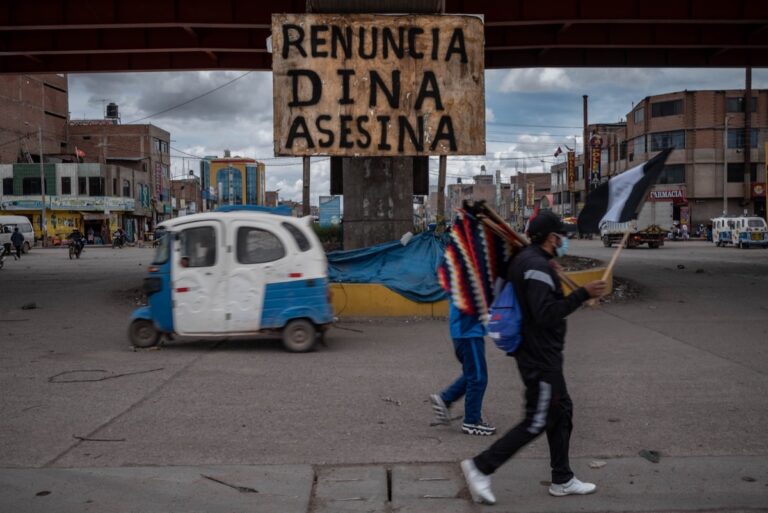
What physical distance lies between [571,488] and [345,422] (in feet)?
8.18

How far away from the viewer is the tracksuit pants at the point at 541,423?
454cm

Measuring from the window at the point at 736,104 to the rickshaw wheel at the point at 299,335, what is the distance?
63.3 metres

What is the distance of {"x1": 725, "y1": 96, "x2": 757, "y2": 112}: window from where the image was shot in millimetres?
63812

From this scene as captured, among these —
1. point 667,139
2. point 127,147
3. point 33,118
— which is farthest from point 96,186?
point 667,139

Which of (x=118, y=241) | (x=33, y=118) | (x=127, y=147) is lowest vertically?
(x=118, y=241)

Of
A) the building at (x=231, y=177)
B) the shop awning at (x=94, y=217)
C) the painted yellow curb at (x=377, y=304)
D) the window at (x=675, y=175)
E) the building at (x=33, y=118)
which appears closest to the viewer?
the painted yellow curb at (x=377, y=304)

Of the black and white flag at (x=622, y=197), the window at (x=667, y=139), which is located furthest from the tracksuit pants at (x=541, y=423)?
the window at (x=667, y=139)

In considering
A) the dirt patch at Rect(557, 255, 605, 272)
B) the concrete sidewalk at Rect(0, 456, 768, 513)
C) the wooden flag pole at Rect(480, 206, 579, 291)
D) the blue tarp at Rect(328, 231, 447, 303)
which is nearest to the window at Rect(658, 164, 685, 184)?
the dirt patch at Rect(557, 255, 605, 272)

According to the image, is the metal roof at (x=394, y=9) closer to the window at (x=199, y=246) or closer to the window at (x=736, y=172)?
the window at (x=199, y=246)

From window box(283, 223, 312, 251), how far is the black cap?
619 centimetres

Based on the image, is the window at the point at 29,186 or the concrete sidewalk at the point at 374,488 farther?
the window at the point at 29,186

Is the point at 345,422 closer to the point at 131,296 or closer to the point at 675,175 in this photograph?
the point at 131,296

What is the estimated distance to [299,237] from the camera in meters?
10.6

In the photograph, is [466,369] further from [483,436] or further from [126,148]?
[126,148]
